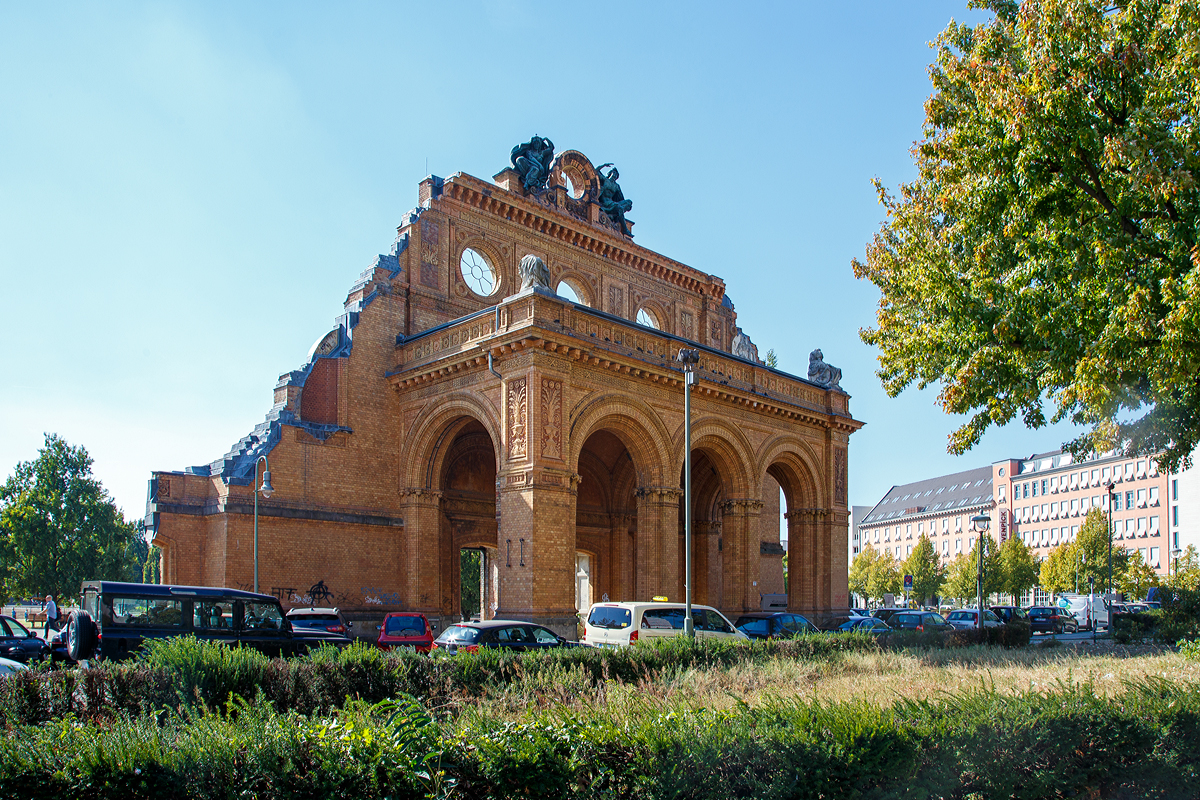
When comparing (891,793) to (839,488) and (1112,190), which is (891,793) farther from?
(839,488)

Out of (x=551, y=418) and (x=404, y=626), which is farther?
(x=551, y=418)

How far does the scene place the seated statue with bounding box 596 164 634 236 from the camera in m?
Answer: 34.8

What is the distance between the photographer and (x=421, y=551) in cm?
2662

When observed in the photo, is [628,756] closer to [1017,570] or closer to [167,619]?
[167,619]

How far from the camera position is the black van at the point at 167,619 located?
578 inches

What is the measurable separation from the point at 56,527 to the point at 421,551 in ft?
91.2

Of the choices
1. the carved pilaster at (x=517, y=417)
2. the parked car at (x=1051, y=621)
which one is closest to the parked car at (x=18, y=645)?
the carved pilaster at (x=517, y=417)

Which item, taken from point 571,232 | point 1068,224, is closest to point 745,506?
point 571,232

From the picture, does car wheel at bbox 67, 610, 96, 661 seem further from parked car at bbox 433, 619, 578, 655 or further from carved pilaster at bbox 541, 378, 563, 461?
carved pilaster at bbox 541, 378, 563, 461

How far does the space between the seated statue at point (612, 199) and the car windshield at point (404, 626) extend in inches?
761

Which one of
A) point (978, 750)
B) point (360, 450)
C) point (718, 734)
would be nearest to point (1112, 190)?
point (978, 750)

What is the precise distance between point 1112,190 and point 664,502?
16.0 meters

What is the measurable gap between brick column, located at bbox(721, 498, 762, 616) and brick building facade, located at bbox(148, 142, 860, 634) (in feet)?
0.22

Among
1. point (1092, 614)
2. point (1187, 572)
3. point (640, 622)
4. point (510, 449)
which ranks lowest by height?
point (1092, 614)
